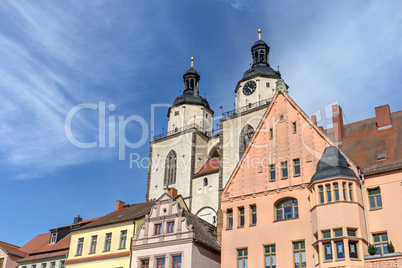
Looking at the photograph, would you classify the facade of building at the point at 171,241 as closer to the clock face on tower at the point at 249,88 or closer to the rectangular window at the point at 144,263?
the rectangular window at the point at 144,263

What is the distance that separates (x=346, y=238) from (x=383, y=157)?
673cm

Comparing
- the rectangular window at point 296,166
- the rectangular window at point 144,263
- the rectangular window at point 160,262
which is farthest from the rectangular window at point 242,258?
the rectangular window at point 144,263

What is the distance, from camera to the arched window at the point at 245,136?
202ft

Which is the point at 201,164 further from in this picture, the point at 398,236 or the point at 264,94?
the point at 398,236

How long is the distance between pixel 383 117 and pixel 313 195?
9.04 meters

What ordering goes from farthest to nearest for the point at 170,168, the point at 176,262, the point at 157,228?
the point at 170,168
the point at 157,228
the point at 176,262

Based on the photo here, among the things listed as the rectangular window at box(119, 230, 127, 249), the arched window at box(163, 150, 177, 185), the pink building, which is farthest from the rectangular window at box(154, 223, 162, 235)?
the arched window at box(163, 150, 177, 185)

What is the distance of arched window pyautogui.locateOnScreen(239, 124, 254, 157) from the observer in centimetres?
6162

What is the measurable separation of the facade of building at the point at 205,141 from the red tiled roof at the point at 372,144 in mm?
25834

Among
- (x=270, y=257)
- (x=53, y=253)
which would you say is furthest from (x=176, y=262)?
(x=53, y=253)

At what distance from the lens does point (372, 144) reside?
3291 centimetres

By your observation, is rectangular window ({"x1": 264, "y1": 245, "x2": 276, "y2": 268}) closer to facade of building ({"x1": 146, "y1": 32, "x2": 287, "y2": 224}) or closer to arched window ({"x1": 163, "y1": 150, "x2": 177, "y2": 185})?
facade of building ({"x1": 146, "y1": 32, "x2": 287, "y2": 224})

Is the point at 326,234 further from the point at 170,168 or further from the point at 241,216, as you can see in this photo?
the point at 170,168

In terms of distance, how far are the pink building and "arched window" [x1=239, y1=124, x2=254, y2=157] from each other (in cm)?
2464
